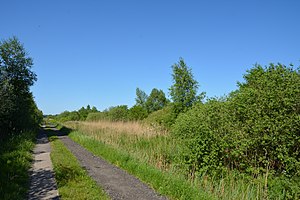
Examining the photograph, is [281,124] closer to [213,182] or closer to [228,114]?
[228,114]

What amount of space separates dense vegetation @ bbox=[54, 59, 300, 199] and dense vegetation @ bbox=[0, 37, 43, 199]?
5.40m

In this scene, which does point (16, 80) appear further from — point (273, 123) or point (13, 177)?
point (273, 123)

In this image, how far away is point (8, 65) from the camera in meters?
25.7

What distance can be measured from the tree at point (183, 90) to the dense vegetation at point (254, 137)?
267 inches

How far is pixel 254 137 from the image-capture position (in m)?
8.36

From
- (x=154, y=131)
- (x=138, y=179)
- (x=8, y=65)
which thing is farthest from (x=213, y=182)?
(x=8, y=65)

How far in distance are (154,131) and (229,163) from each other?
9164 mm

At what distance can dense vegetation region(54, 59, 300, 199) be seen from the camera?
7.68m

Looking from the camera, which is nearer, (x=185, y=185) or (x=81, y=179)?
(x=185, y=185)

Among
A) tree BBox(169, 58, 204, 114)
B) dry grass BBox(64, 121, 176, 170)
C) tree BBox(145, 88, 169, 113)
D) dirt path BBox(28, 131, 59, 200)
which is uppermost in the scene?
tree BBox(145, 88, 169, 113)

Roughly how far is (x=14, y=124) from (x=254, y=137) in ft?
69.7

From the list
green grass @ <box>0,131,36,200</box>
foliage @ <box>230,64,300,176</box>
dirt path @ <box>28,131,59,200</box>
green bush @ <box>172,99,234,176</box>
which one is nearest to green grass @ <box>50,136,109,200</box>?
dirt path @ <box>28,131,59,200</box>

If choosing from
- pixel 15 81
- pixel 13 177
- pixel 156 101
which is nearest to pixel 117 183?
pixel 13 177

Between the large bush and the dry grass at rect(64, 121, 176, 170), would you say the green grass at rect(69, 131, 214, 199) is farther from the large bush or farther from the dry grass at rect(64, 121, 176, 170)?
the large bush
